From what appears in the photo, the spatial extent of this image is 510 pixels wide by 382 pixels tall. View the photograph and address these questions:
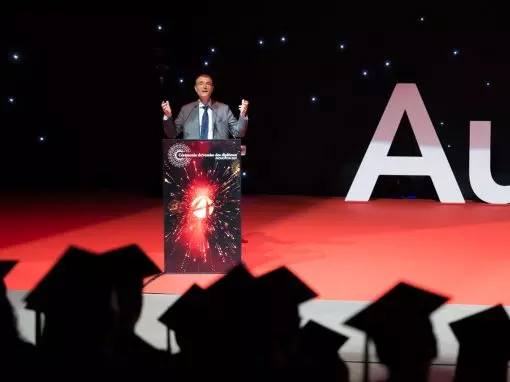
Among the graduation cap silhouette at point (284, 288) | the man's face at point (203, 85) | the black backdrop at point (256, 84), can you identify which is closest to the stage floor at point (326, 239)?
the black backdrop at point (256, 84)

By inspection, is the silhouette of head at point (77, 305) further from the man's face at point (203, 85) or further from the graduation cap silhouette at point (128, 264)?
the man's face at point (203, 85)

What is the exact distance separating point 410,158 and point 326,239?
8.87 feet

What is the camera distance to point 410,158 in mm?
7727

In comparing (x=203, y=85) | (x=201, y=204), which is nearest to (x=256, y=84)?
(x=203, y=85)

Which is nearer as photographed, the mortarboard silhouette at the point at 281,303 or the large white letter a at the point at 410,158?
the mortarboard silhouette at the point at 281,303

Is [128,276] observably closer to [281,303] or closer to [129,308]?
[129,308]

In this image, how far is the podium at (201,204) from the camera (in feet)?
12.3

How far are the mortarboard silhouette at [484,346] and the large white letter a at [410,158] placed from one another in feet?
22.1

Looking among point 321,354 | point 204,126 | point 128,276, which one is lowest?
point 321,354

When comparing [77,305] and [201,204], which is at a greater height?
[77,305]

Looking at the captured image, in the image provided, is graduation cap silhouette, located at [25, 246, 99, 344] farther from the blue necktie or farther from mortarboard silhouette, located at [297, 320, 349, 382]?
the blue necktie

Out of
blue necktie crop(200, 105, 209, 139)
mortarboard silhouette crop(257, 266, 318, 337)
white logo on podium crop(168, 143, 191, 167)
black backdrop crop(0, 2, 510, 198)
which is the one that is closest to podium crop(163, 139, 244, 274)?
white logo on podium crop(168, 143, 191, 167)

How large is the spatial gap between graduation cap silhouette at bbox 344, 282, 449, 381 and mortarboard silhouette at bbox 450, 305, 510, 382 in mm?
66

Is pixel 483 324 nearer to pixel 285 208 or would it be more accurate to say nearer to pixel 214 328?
pixel 214 328
